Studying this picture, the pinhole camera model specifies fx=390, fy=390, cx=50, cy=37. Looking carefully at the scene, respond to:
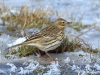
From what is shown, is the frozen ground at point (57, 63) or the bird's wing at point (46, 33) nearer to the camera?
the frozen ground at point (57, 63)

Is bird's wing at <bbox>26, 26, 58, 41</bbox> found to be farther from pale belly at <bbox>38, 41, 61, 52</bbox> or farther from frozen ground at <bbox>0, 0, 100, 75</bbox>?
frozen ground at <bbox>0, 0, 100, 75</bbox>

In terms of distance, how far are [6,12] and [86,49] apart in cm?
247

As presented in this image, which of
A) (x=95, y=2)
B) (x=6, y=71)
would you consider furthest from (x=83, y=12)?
(x=6, y=71)

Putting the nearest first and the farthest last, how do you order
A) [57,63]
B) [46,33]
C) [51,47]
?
1. [57,63]
2. [51,47]
3. [46,33]

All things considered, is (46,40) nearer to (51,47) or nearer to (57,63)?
(51,47)

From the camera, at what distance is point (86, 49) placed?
23.5ft

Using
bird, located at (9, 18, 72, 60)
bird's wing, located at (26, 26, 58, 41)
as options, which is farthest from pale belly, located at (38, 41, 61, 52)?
bird's wing, located at (26, 26, 58, 41)

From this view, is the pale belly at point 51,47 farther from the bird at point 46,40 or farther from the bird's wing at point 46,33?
the bird's wing at point 46,33

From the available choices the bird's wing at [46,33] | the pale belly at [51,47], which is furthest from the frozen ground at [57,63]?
→ the bird's wing at [46,33]

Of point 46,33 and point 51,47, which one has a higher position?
point 46,33

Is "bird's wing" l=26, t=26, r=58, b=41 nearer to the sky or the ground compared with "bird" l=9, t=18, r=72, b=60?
nearer to the sky

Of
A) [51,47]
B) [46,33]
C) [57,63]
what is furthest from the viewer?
[46,33]

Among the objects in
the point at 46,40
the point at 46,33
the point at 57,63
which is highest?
the point at 46,33

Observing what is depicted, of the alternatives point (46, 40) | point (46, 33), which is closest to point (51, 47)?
point (46, 40)
